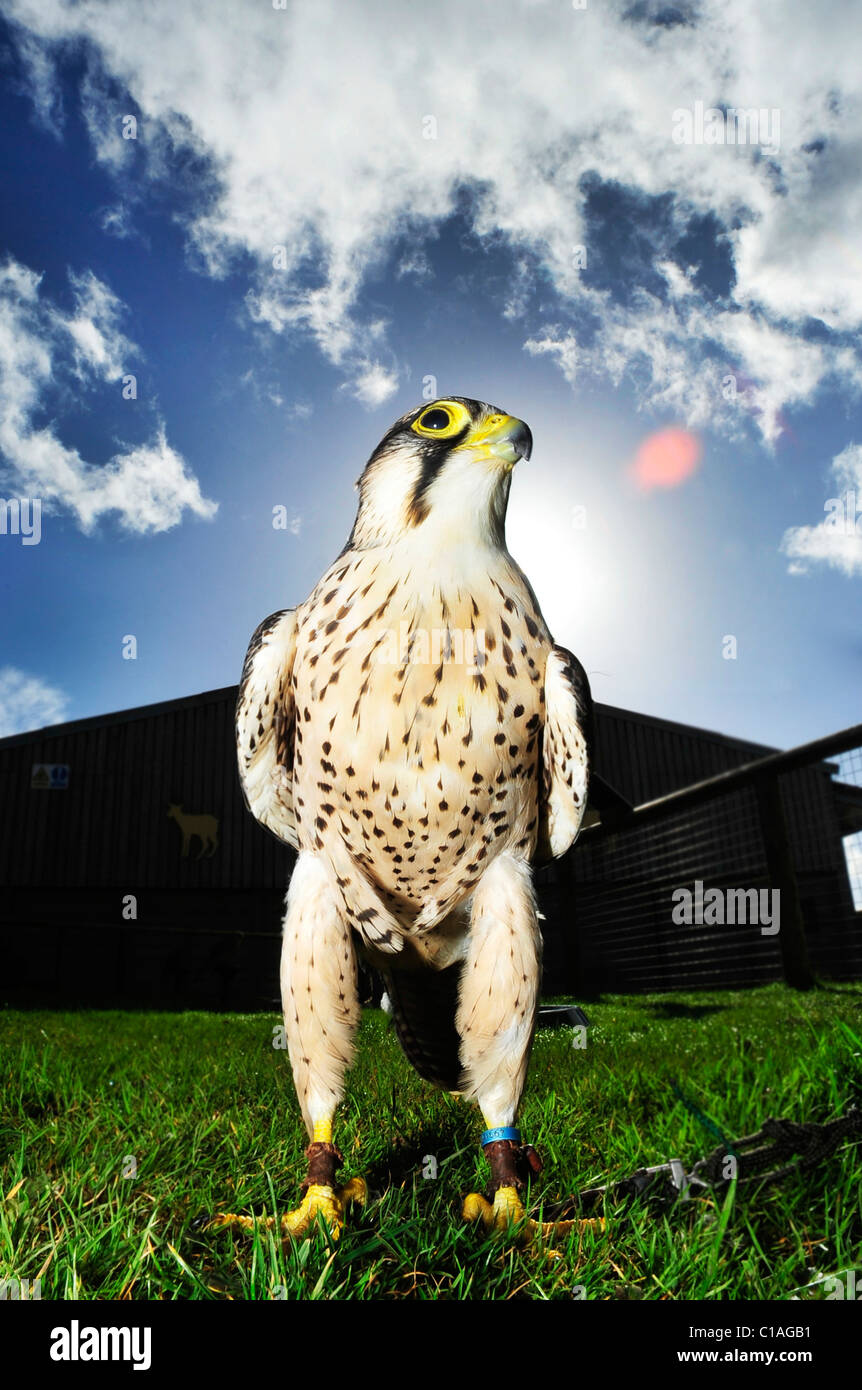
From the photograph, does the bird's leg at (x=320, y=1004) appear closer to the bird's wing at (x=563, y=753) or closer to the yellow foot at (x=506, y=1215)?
the yellow foot at (x=506, y=1215)

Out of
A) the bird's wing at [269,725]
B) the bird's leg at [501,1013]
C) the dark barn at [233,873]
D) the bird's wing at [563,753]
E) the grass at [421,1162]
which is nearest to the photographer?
the grass at [421,1162]

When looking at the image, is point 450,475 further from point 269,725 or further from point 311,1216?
point 311,1216

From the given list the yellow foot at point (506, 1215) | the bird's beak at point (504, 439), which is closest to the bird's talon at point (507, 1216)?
the yellow foot at point (506, 1215)

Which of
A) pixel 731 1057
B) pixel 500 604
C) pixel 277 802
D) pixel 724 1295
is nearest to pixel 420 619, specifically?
pixel 500 604

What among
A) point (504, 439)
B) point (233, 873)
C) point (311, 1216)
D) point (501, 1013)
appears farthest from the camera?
point (233, 873)

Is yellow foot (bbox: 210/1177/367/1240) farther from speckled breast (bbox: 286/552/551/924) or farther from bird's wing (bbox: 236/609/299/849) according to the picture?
bird's wing (bbox: 236/609/299/849)

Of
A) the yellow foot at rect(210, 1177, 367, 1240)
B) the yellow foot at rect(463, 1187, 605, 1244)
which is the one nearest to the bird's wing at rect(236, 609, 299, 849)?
the yellow foot at rect(210, 1177, 367, 1240)

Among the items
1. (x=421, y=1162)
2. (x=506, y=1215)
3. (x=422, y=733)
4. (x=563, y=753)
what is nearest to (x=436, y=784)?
(x=422, y=733)

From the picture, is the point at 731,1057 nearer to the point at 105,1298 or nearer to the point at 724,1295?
the point at 724,1295
